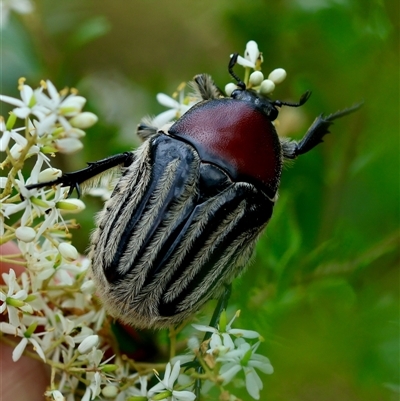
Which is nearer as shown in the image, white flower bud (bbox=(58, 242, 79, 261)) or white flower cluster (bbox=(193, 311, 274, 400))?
white flower cluster (bbox=(193, 311, 274, 400))

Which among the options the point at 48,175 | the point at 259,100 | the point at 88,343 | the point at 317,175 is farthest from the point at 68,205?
the point at 317,175

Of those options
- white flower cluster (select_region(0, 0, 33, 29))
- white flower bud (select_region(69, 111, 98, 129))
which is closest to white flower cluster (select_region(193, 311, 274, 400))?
white flower bud (select_region(69, 111, 98, 129))

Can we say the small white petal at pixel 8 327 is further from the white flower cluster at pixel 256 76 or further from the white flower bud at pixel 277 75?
the white flower bud at pixel 277 75

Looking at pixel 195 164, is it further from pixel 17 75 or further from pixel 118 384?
pixel 17 75

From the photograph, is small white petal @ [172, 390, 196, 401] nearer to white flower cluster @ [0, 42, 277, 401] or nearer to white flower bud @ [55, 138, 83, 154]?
white flower cluster @ [0, 42, 277, 401]

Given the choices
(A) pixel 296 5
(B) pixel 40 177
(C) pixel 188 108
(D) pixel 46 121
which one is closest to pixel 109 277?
(B) pixel 40 177

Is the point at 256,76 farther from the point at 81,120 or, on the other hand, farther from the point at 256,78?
the point at 81,120

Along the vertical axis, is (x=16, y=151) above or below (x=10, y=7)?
below
